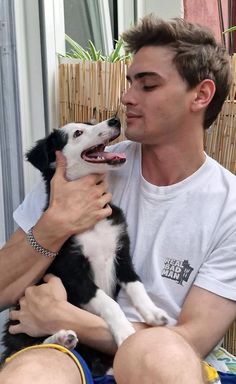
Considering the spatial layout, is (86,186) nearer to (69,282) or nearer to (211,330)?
(69,282)

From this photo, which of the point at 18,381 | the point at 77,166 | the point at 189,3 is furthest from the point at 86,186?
the point at 189,3

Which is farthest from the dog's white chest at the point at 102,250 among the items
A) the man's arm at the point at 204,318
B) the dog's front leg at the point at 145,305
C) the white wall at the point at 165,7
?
the white wall at the point at 165,7

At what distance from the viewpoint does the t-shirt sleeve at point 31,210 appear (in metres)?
1.78

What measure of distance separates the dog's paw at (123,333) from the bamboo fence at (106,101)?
0.56 m

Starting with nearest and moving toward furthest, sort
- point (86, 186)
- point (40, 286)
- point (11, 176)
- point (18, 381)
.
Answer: point (18, 381)
point (40, 286)
point (86, 186)
point (11, 176)

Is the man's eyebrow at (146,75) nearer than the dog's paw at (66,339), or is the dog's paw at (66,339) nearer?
the dog's paw at (66,339)

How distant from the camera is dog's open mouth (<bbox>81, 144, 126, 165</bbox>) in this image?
5.69 ft

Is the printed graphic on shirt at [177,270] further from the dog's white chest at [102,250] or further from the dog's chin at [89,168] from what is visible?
the dog's chin at [89,168]

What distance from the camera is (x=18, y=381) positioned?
114cm

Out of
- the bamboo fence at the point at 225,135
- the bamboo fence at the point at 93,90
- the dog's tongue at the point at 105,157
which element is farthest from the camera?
the bamboo fence at the point at 93,90

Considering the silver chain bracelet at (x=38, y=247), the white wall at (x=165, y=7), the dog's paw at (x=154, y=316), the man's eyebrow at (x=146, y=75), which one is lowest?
the dog's paw at (x=154, y=316)

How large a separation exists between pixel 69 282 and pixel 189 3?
3701 mm

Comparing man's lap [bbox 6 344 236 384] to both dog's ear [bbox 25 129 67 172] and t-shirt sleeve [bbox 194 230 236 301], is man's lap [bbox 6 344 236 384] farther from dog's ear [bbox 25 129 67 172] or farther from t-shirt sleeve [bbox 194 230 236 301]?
dog's ear [bbox 25 129 67 172]

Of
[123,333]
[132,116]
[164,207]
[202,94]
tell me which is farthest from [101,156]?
[123,333]
